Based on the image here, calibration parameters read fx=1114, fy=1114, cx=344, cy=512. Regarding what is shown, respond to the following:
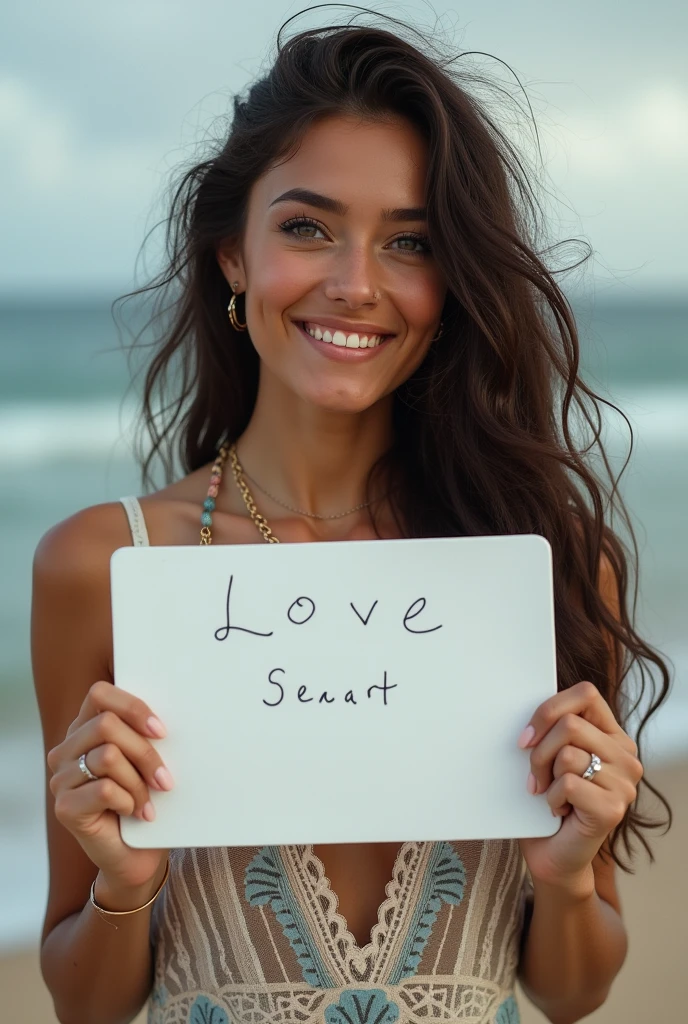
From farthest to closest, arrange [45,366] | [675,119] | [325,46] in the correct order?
[45,366] → [675,119] → [325,46]

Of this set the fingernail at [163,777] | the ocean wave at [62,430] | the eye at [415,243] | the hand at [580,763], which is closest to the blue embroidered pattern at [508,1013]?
the hand at [580,763]

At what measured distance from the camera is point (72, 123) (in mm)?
13234

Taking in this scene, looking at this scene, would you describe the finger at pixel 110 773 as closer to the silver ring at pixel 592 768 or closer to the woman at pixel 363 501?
the woman at pixel 363 501

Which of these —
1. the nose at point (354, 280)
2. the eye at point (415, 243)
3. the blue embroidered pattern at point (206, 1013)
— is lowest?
the blue embroidered pattern at point (206, 1013)

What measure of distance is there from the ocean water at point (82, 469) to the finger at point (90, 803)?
1.30 meters

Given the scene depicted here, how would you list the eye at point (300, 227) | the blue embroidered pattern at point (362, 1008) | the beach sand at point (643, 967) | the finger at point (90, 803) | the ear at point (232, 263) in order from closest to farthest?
the finger at point (90, 803) → the blue embroidered pattern at point (362, 1008) → the eye at point (300, 227) → the ear at point (232, 263) → the beach sand at point (643, 967)

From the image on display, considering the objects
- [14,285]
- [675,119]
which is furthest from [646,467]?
[14,285]

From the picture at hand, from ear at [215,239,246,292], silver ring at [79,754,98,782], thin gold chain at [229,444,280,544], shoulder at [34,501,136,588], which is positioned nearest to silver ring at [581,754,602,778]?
silver ring at [79,754,98,782]

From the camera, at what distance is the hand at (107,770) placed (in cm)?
112

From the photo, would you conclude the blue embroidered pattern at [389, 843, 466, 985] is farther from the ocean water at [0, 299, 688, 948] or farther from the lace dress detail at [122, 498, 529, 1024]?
the ocean water at [0, 299, 688, 948]

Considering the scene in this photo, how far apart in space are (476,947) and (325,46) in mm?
1254

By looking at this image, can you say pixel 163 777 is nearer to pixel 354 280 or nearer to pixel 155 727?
pixel 155 727

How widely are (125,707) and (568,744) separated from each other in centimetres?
45

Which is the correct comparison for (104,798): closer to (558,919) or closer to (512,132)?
(558,919)
